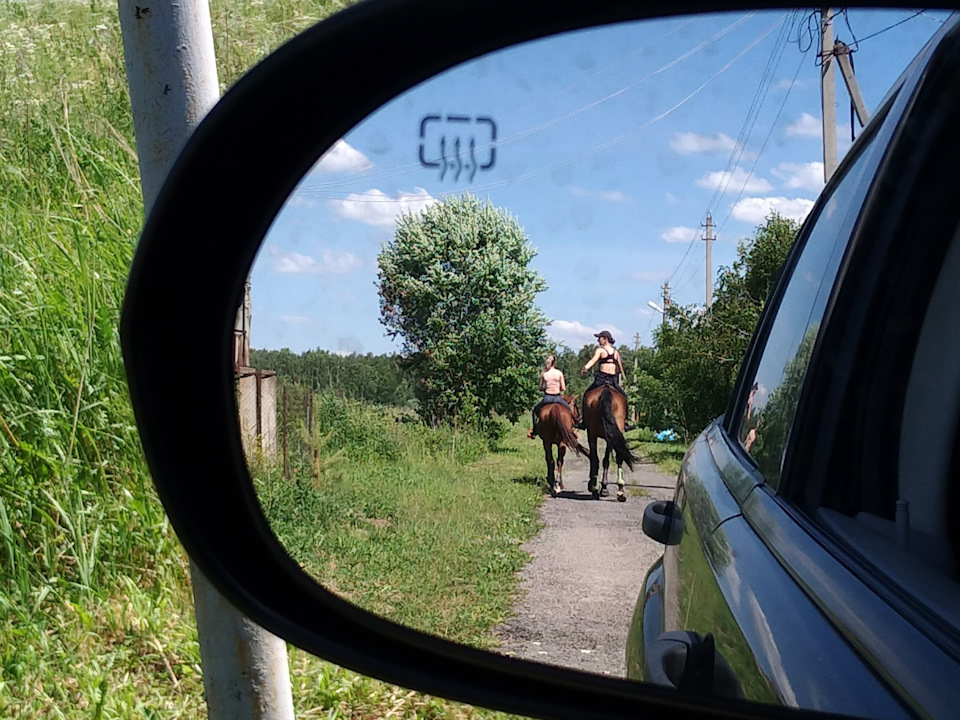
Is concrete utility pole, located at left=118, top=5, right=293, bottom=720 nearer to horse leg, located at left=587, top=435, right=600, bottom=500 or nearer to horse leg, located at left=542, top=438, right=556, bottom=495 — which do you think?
horse leg, located at left=542, top=438, right=556, bottom=495

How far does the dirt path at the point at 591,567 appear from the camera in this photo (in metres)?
1.38

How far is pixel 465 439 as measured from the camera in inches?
64.2

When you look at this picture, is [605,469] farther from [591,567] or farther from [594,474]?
[591,567]

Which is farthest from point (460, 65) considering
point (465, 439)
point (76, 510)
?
point (76, 510)

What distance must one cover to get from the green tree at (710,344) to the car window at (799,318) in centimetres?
6

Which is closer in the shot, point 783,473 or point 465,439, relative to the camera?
point 783,473

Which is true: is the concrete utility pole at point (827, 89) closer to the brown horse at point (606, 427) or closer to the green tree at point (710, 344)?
the green tree at point (710, 344)

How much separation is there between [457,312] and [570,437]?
1.40 ft

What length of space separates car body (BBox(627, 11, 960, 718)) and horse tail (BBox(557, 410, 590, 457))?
9.5 inches

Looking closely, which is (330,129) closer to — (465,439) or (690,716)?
(465,439)

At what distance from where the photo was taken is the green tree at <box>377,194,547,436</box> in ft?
4.52

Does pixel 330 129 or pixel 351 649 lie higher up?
pixel 330 129

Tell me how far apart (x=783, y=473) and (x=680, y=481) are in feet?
0.57

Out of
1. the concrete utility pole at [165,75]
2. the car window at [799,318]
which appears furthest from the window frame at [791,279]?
the concrete utility pole at [165,75]
